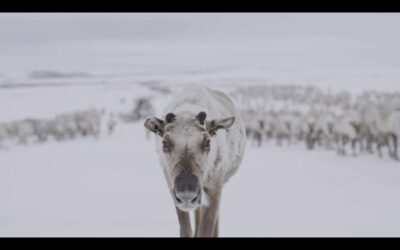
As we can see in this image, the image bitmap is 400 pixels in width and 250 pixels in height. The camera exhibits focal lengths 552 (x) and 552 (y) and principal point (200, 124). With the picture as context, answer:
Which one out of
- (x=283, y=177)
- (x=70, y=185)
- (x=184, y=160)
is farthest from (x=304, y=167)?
(x=184, y=160)

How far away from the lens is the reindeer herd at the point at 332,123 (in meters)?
8.97

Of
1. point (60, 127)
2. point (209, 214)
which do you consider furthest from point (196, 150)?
point (60, 127)

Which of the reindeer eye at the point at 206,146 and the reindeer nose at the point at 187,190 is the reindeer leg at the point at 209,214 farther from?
the reindeer nose at the point at 187,190

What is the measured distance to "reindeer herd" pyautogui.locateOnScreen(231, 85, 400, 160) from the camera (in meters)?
8.97

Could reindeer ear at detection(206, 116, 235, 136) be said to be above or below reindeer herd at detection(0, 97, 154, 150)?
below

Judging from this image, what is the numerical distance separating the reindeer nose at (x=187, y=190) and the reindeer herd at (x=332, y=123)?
21.0 ft

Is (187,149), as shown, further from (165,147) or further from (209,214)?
(209,214)

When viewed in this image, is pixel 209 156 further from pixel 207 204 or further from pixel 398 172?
pixel 398 172

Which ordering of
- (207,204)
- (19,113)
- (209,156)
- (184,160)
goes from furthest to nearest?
1. (19,113)
2. (207,204)
3. (209,156)
4. (184,160)

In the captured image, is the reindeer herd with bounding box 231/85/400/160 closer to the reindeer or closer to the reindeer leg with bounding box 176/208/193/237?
the reindeer

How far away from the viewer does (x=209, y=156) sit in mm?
3312

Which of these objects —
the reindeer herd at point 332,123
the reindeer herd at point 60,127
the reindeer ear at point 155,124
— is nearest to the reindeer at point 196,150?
the reindeer ear at point 155,124

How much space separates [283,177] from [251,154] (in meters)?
2.09

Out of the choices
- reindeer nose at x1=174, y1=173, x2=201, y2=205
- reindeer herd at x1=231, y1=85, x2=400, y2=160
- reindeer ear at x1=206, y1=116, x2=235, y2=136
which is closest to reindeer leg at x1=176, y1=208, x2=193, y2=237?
reindeer ear at x1=206, y1=116, x2=235, y2=136
